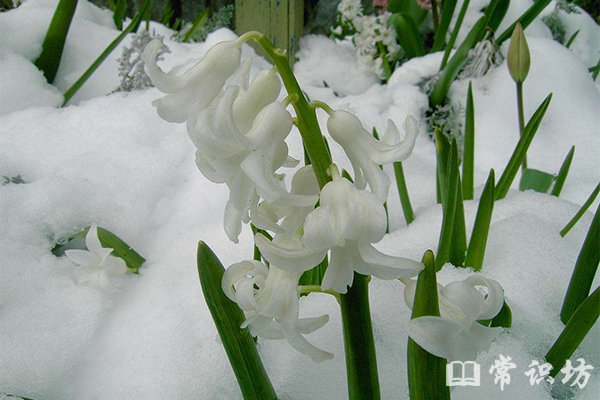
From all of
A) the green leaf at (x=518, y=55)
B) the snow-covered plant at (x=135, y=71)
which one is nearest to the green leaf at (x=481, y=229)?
the green leaf at (x=518, y=55)

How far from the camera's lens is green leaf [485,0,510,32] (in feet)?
5.59

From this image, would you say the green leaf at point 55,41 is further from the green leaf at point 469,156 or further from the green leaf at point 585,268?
the green leaf at point 585,268

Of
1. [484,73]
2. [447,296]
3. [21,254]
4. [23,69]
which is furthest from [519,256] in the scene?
[23,69]

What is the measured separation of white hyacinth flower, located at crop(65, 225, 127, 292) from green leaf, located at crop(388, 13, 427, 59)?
48.0 inches

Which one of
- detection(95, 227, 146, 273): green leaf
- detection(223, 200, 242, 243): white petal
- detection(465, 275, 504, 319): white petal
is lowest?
detection(95, 227, 146, 273): green leaf

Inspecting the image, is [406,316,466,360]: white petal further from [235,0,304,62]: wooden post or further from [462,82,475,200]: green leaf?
[235,0,304,62]: wooden post

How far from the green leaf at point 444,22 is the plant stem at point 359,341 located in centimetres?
142

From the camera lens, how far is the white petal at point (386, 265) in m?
0.40

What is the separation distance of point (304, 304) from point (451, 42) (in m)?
1.12

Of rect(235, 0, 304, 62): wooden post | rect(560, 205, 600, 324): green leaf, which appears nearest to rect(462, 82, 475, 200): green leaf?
rect(560, 205, 600, 324): green leaf

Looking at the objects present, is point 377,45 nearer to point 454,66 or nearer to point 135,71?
point 454,66

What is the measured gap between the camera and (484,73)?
5.38 feet

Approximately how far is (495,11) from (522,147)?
0.91 m

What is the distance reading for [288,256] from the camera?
41 cm
